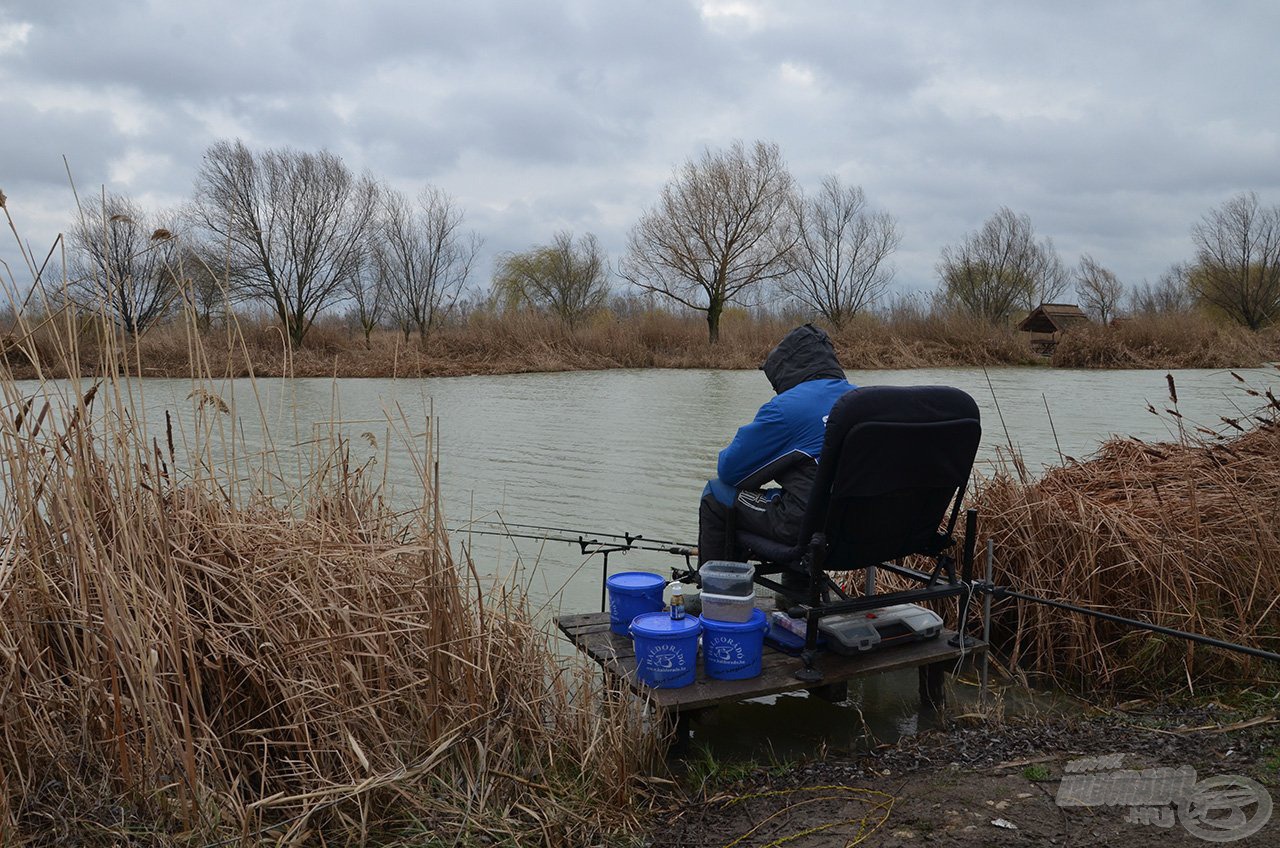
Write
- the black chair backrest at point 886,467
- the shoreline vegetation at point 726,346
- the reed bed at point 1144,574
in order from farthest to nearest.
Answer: the shoreline vegetation at point 726,346 → the reed bed at point 1144,574 → the black chair backrest at point 886,467

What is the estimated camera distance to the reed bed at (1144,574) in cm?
351

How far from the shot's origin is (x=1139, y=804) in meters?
2.37

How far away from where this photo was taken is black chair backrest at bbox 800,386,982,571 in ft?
9.29

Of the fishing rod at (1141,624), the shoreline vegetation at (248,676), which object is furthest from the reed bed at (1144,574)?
the shoreline vegetation at (248,676)

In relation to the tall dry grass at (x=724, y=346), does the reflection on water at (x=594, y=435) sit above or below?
below

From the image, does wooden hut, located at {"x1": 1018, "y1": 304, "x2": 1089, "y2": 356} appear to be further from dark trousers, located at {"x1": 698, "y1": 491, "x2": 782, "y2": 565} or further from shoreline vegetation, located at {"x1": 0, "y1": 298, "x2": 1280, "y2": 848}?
shoreline vegetation, located at {"x1": 0, "y1": 298, "x2": 1280, "y2": 848}

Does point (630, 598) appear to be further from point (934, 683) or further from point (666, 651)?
point (934, 683)

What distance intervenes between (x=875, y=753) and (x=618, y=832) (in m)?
0.97

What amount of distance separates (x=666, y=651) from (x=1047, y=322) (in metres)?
35.1

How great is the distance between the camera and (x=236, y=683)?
2438mm

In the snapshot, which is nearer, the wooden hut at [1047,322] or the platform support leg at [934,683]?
the platform support leg at [934,683]
